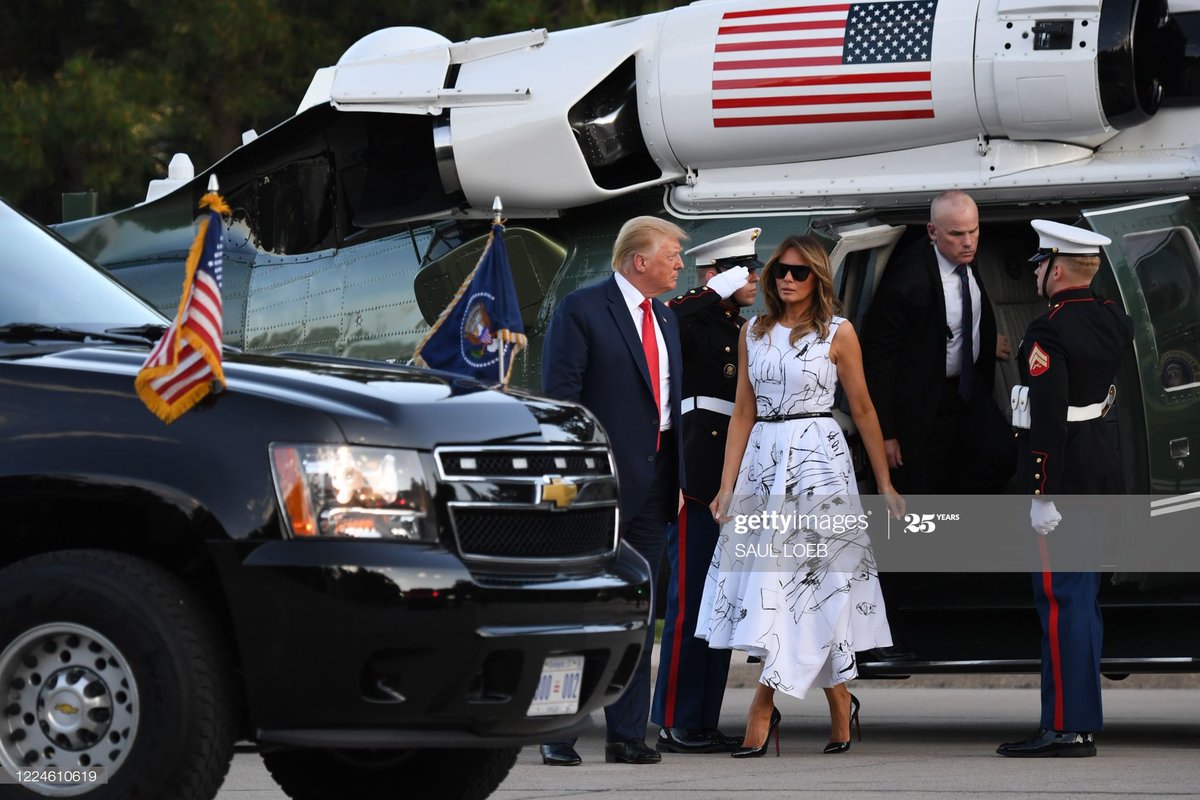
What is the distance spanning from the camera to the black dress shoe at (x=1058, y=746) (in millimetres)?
7742

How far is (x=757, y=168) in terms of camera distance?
9.28m

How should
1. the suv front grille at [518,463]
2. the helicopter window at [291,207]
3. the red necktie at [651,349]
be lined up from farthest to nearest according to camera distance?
the helicopter window at [291,207] → the red necktie at [651,349] → the suv front grille at [518,463]

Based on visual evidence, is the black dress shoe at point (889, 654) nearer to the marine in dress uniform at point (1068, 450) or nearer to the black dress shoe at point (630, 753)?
the marine in dress uniform at point (1068, 450)

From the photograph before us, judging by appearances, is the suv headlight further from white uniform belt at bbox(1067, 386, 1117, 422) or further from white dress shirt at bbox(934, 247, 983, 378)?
white dress shirt at bbox(934, 247, 983, 378)

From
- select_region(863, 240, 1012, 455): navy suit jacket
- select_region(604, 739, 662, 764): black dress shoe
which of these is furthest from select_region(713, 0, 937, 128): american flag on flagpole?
select_region(604, 739, 662, 764): black dress shoe

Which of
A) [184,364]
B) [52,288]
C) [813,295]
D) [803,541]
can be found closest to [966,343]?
[813,295]

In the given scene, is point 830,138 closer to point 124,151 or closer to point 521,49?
point 521,49

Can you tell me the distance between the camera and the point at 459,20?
20641 mm

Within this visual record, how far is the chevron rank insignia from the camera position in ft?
25.2

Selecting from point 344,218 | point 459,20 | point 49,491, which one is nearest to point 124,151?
point 459,20

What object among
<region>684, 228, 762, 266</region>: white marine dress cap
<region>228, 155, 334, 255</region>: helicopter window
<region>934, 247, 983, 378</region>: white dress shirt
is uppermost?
<region>228, 155, 334, 255</region>: helicopter window

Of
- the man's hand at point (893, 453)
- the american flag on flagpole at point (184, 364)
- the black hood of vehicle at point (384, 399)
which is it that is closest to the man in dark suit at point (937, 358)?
the man's hand at point (893, 453)

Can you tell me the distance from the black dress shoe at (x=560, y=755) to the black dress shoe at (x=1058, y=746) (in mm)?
1659

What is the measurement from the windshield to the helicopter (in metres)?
3.41
